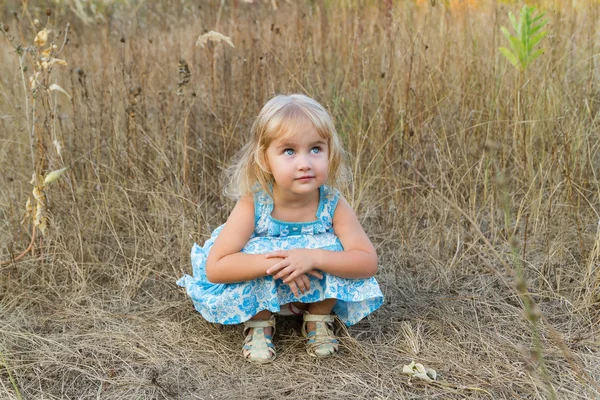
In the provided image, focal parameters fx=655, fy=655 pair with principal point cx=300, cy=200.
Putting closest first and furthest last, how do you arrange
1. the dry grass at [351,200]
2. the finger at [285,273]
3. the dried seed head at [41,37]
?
→ the finger at [285,273]
the dry grass at [351,200]
the dried seed head at [41,37]

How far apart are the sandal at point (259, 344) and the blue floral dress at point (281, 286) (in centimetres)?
6

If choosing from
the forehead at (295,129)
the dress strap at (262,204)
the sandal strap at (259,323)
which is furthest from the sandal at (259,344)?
the forehead at (295,129)

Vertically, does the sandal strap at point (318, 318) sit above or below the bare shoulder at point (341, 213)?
below

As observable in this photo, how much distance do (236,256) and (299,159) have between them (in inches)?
13.0

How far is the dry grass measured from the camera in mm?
1889

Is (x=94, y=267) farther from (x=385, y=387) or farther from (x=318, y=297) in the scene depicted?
(x=385, y=387)

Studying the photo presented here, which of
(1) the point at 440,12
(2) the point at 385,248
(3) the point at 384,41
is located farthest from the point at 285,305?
(1) the point at 440,12

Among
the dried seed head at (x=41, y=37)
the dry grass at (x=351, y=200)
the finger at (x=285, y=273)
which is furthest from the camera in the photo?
the dried seed head at (x=41, y=37)

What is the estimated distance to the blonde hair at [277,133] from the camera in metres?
1.81

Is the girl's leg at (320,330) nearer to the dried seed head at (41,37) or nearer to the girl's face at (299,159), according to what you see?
the girl's face at (299,159)

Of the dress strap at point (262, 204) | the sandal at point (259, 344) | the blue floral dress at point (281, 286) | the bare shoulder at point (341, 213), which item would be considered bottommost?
the sandal at point (259, 344)

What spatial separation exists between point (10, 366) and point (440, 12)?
2.61 metres

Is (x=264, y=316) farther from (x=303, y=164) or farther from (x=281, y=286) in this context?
(x=303, y=164)

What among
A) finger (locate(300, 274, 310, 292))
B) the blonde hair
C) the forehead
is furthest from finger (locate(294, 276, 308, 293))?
the forehead
